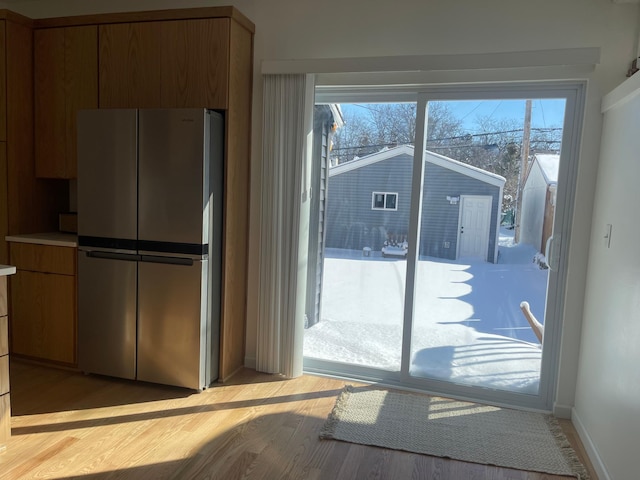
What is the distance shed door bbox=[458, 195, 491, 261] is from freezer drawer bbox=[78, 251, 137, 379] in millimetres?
2105

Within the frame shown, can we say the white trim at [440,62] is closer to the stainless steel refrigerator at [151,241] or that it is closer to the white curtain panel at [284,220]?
the white curtain panel at [284,220]

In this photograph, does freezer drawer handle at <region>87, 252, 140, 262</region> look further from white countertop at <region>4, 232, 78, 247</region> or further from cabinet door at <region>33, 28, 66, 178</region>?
cabinet door at <region>33, 28, 66, 178</region>

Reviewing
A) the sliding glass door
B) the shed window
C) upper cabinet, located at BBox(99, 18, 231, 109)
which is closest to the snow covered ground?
the sliding glass door

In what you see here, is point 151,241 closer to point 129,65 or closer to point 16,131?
point 129,65

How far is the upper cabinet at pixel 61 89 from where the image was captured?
3105 millimetres

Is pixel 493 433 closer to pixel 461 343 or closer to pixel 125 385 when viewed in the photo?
pixel 461 343

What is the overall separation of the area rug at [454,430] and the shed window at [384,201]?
1240 millimetres

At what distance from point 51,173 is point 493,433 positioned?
3400 millimetres

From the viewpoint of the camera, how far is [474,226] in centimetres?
293

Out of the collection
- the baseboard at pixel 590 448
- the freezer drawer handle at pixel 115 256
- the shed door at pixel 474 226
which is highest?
the shed door at pixel 474 226

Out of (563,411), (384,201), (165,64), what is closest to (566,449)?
(563,411)

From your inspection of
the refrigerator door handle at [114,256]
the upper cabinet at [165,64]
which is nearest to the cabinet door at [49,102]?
the upper cabinet at [165,64]

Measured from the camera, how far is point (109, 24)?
9.89 ft

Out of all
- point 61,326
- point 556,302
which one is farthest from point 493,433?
point 61,326
